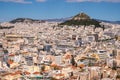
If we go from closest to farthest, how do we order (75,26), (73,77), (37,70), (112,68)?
(73,77)
(37,70)
(112,68)
(75,26)

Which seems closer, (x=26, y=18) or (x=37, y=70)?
(x=37, y=70)

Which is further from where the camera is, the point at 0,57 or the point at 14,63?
the point at 0,57

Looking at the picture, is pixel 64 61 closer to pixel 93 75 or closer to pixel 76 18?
pixel 93 75

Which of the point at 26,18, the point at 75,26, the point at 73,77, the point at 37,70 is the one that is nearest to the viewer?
the point at 73,77

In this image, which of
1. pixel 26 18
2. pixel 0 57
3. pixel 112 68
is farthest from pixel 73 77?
pixel 26 18

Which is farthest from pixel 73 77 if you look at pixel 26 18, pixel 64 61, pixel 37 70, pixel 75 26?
pixel 26 18

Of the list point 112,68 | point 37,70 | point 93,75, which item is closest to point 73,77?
point 93,75

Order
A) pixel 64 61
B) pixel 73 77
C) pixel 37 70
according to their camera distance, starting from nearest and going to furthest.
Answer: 1. pixel 73 77
2. pixel 37 70
3. pixel 64 61

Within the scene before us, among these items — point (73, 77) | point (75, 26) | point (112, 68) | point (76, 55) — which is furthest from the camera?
point (75, 26)

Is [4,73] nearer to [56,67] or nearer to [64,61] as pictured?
[56,67]
